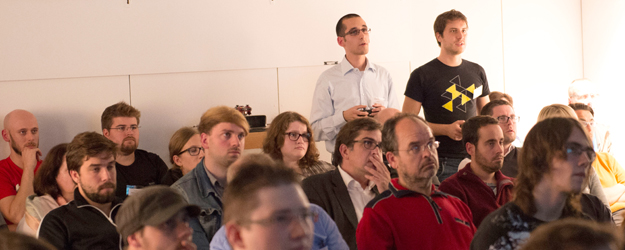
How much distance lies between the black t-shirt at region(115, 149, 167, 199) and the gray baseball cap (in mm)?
2481

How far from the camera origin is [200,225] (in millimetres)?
2580

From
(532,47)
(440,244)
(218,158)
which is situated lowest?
(440,244)

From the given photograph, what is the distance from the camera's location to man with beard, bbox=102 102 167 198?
13.3 ft

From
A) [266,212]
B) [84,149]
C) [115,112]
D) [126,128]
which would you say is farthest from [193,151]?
[266,212]

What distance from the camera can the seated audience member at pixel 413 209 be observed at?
215 cm

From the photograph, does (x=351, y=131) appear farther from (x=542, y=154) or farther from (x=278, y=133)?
(x=542, y=154)

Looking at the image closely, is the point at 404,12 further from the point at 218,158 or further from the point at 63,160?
the point at 63,160

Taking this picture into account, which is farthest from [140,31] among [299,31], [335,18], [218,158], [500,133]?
[500,133]

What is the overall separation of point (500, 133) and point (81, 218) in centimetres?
214

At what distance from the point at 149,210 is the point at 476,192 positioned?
1731 millimetres

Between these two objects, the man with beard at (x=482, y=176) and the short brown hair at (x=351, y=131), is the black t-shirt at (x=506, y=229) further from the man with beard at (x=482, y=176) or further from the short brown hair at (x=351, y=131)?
the short brown hair at (x=351, y=131)

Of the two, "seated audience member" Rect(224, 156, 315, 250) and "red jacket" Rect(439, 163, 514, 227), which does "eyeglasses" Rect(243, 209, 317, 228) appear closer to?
"seated audience member" Rect(224, 156, 315, 250)

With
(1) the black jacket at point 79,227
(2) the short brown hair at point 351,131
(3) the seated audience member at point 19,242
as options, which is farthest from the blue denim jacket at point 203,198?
(3) the seated audience member at point 19,242

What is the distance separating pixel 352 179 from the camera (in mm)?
2867
